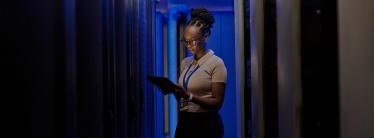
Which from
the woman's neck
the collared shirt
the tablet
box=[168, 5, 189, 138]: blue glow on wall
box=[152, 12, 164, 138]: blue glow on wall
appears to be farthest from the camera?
box=[168, 5, 189, 138]: blue glow on wall

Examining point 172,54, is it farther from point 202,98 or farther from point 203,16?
A: point 202,98

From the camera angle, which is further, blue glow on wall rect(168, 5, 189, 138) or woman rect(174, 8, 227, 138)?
blue glow on wall rect(168, 5, 189, 138)

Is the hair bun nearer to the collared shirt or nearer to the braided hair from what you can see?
the braided hair

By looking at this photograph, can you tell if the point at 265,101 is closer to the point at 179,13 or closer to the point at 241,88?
the point at 241,88

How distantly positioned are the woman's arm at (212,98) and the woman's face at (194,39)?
0.96 ft

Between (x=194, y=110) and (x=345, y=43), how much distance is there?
4.94 feet

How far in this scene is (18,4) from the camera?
0.50 meters

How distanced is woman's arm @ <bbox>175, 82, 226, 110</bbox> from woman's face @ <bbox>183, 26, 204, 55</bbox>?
0.29 metres

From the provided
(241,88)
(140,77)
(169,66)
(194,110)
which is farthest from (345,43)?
(169,66)

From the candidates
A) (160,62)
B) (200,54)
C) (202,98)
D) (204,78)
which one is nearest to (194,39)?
(200,54)

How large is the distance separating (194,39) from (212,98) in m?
0.41

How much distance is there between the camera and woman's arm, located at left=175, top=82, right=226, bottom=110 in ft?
6.78

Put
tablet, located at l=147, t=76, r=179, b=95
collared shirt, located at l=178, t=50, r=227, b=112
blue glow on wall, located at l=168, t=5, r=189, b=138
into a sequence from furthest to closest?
blue glow on wall, located at l=168, t=5, r=189, b=138 → collared shirt, located at l=178, t=50, r=227, b=112 → tablet, located at l=147, t=76, r=179, b=95

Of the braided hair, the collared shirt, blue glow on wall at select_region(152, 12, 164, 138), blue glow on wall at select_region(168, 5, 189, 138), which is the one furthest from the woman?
blue glow on wall at select_region(168, 5, 189, 138)
